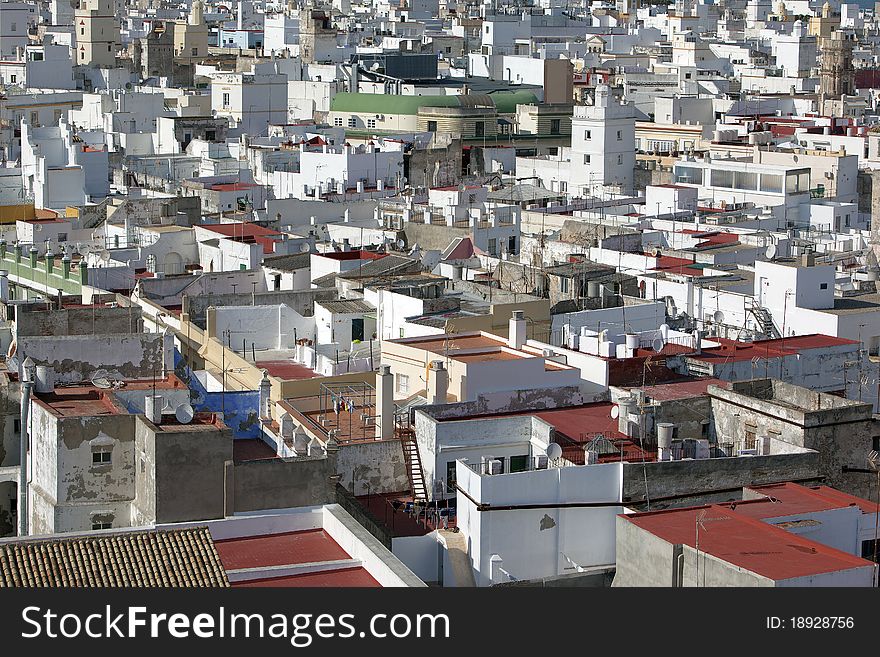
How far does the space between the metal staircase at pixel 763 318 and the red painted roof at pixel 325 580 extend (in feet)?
51.1

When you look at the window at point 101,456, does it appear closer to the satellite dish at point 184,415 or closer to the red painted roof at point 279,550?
the satellite dish at point 184,415

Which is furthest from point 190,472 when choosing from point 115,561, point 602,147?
point 602,147

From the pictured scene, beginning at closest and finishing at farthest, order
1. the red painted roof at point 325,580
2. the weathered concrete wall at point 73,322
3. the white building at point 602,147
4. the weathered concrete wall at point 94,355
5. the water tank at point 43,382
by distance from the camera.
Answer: the red painted roof at point 325,580 → the water tank at point 43,382 → the weathered concrete wall at point 94,355 → the weathered concrete wall at point 73,322 → the white building at point 602,147

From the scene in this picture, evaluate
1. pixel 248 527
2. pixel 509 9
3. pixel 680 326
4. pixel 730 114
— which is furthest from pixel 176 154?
pixel 509 9

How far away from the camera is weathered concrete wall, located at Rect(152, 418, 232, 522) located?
23016 mm

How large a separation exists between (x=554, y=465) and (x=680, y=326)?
412 inches

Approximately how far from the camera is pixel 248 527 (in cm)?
2309

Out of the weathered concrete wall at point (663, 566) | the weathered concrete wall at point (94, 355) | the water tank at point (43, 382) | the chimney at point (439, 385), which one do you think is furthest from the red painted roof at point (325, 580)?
the weathered concrete wall at point (94, 355)

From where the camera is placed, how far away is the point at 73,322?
3181cm

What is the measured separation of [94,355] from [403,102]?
4690 cm

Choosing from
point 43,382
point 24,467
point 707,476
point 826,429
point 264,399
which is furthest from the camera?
point 264,399

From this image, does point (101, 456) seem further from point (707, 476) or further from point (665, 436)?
point (707, 476)

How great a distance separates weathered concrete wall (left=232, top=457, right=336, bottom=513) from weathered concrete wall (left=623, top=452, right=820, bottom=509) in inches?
151

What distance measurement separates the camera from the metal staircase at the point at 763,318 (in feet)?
118
